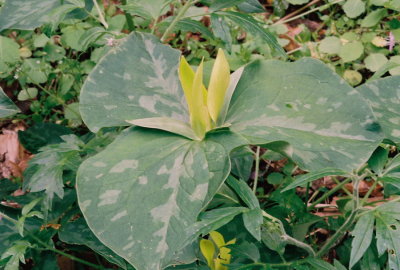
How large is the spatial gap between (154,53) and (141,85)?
0.11 m

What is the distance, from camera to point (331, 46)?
2033 mm

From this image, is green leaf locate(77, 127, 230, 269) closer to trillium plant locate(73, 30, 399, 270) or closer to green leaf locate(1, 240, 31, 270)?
trillium plant locate(73, 30, 399, 270)

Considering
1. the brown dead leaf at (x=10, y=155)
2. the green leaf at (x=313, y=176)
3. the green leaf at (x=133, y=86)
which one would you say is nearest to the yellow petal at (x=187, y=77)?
the green leaf at (x=133, y=86)

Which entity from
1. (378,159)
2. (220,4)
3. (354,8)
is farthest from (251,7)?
(354,8)

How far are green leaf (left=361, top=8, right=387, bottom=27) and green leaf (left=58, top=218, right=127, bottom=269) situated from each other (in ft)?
5.01

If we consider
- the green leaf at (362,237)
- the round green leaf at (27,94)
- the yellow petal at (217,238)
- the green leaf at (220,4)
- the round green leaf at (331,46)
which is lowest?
the round green leaf at (27,94)

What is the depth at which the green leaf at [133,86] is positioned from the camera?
1.16 meters

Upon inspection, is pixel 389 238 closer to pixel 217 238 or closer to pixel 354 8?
pixel 217 238

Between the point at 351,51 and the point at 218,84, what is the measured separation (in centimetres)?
109

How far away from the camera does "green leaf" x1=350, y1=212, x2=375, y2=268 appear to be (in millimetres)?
834

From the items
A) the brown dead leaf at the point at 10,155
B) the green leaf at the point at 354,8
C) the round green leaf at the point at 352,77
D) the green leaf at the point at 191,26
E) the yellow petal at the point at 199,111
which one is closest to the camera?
the yellow petal at the point at 199,111

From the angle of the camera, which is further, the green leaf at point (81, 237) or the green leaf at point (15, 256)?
the green leaf at point (81, 237)

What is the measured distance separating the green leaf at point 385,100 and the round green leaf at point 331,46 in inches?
31.2

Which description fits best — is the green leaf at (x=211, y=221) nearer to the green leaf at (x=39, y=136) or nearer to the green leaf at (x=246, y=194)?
the green leaf at (x=246, y=194)
